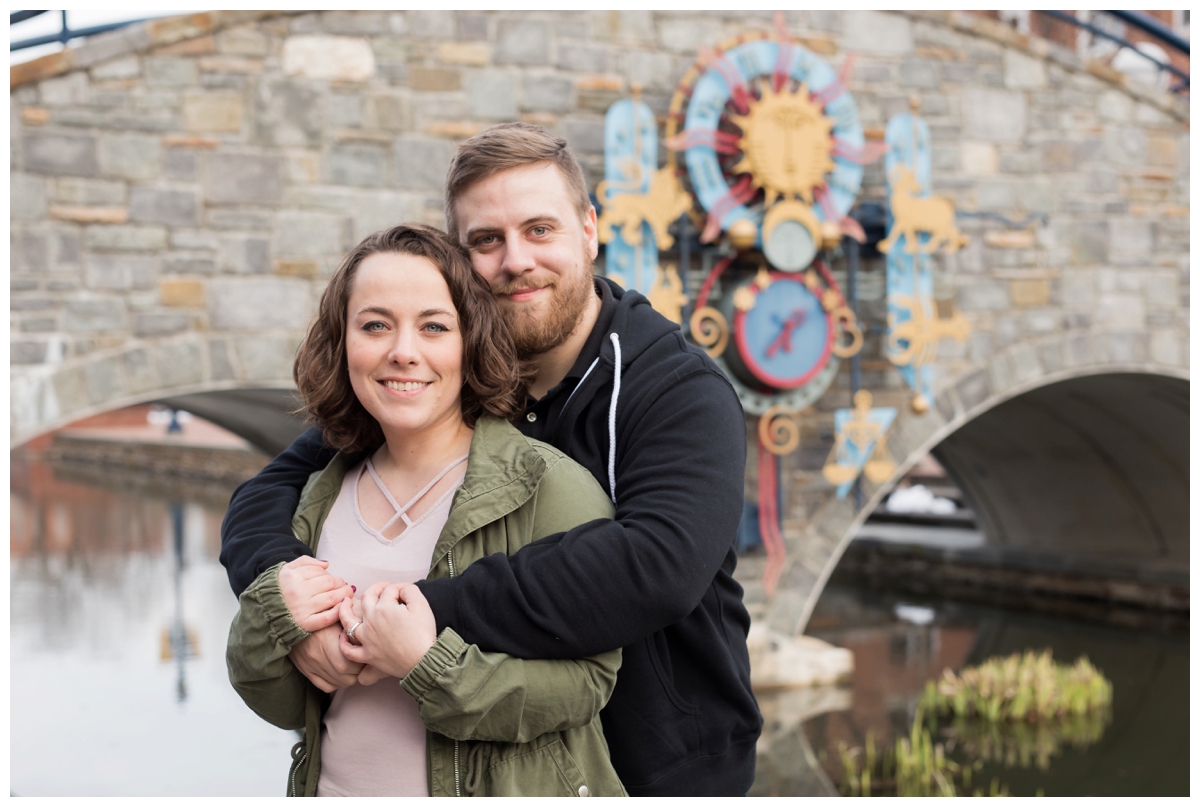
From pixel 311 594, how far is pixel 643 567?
40 cm

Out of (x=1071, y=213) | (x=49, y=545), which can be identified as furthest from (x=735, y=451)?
(x=49, y=545)

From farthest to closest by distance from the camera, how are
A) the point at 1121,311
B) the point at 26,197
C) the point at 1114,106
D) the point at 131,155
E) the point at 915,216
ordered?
the point at 1121,311
the point at 1114,106
the point at 915,216
the point at 131,155
the point at 26,197

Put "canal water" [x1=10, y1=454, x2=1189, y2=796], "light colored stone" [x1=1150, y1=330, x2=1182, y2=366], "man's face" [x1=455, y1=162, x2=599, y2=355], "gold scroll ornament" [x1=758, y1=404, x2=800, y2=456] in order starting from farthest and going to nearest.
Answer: "light colored stone" [x1=1150, y1=330, x2=1182, y2=366] < "gold scroll ornament" [x1=758, y1=404, x2=800, y2=456] < "canal water" [x1=10, y1=454, x2=1189, y2=796] < "man's face" [x1=455, y1=162, x2=599, y2=355]

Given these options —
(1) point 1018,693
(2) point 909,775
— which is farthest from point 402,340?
(1) point 1018,693

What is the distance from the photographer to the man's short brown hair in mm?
1548

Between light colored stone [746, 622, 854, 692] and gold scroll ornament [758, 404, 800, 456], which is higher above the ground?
gold scroll ornament [758, 404, 800, 456]

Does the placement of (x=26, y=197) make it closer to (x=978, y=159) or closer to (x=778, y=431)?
(x=778, y=431)

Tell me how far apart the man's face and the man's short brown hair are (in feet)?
0.04

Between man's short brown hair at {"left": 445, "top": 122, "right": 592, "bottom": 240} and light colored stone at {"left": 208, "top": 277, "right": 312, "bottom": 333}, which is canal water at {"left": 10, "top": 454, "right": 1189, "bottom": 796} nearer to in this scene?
light colored stone at {"left": 208, "top": 277, "right": 312, "bottom": 333}

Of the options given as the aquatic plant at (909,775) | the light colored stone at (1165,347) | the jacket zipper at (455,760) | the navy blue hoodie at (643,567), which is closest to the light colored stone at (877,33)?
the light colored stone at (1165,347)

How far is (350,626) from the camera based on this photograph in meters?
1.26

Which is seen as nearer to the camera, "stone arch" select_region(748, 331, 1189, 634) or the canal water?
the canal water

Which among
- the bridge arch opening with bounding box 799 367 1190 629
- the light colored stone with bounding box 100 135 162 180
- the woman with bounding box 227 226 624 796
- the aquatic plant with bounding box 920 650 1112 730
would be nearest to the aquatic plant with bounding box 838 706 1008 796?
the aquatic plant with bounding box 920 650 1112 730

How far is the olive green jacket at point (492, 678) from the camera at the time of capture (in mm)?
1230
